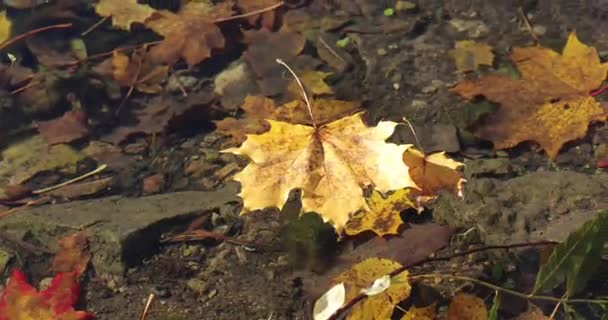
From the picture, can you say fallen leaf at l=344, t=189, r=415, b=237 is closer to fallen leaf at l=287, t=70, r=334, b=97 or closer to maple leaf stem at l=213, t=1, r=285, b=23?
fallen leaf at l=287, t=70, r=334, b=97

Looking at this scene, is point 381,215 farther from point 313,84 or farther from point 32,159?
point 32,159

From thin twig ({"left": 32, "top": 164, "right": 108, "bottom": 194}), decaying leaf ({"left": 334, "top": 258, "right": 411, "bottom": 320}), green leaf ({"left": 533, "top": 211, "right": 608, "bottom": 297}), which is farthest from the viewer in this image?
thin twig ({"left": 32, "top": 164, "right": 108, "bottom": 194})

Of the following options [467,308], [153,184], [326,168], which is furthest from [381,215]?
[153,184]

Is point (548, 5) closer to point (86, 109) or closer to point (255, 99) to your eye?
point (255, 99)

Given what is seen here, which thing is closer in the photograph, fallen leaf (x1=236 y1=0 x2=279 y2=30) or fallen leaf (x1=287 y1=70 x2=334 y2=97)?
fallen leaf (x1=287 y1=70 x2=334 y2=97)

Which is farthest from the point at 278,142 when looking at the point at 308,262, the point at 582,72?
the point at 582,72

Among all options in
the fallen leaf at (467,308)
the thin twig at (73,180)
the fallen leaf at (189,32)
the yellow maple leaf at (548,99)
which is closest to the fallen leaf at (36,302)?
the thin twig at (73,180)

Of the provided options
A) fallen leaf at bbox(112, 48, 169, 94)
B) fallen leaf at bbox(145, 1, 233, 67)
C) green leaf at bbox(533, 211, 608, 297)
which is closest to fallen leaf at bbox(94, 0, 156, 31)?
Answer: fallen leaf at bbox(145, 1, 233, 67)
